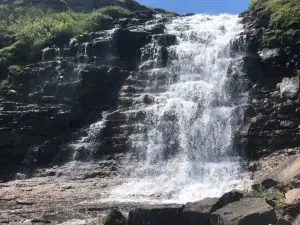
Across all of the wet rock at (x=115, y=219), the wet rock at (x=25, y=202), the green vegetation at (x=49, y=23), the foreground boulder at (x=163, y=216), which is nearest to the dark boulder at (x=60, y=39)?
the green vegetation at (x=49, y=23)

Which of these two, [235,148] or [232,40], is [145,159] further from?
[232,40]

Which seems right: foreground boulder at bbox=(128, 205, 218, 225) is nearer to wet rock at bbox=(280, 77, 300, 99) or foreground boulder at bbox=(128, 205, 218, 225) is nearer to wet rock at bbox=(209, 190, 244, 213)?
wet rock at bbox=(209, 190, 244, 213)

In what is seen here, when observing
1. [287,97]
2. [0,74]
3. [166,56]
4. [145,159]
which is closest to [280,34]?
[287,97]

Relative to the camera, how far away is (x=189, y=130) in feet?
78.5

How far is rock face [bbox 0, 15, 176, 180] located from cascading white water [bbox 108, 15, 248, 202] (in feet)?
4.96

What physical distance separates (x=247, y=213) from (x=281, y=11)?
23.1 m

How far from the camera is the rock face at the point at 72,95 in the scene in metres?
25.8

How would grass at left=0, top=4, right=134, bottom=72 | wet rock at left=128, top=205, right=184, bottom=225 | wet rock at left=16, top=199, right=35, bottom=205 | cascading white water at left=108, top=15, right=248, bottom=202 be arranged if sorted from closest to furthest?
wet rock at left=128, top=205, right=184, bottom=225, wet rock at left=16, top=199, right=35, bottom=205, cascading white water at left=108, top=15, right=248, bottom=202, grass at left=0, top=4, right=134, bottom=72

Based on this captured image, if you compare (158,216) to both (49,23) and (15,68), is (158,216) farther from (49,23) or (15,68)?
(49,23)

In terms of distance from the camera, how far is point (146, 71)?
98.4 feet

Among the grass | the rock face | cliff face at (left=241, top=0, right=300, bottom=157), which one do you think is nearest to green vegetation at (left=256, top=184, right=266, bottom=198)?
cliff face at (left=241, top=0, right=300, bottom=157)

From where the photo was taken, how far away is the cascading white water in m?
19.6

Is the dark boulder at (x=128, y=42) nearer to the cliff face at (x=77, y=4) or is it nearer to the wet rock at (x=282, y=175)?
the wet rock at (x=282, y=175)

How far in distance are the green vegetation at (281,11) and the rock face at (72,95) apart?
737 centimetres
